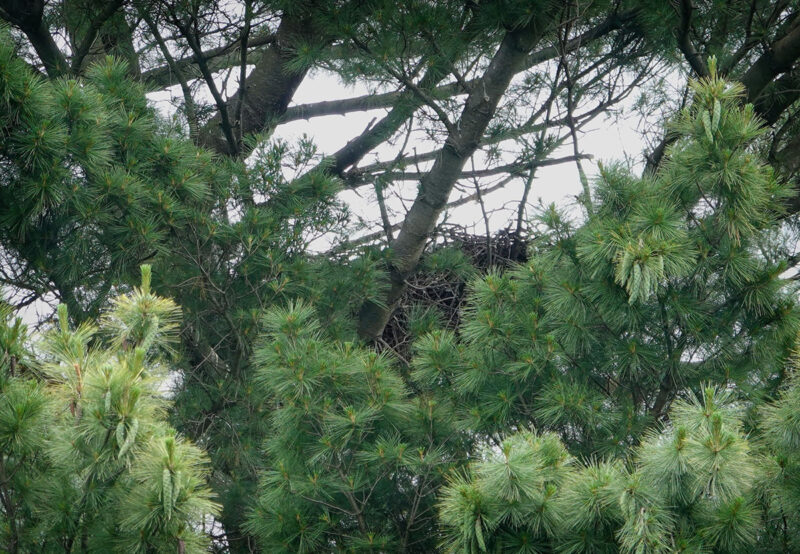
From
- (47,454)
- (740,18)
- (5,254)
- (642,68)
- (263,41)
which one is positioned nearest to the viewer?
(47,454)

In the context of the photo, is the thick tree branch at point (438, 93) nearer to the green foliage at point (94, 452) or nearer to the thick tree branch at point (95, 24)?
the thick tree branch at point (95, 24)

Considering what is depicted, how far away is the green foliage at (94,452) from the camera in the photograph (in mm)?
2930

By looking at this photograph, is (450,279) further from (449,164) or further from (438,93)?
(438,93)

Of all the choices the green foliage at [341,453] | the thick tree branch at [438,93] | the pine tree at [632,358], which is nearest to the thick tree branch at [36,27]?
the thick tree branch at [438,93]

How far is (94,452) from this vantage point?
9.80 ft

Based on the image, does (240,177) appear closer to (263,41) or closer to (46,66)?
(46,66)

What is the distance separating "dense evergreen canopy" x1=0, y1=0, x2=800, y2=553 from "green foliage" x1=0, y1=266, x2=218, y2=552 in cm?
1

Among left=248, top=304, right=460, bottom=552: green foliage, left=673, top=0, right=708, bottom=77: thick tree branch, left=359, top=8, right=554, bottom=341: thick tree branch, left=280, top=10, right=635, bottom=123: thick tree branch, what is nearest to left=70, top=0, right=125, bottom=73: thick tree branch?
left=280, top=10, right=635, bottom=123: thick tree branch

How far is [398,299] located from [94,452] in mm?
3809

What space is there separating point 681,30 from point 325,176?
6.51 ft

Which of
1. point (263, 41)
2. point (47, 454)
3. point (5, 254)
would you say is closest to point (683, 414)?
point (47, 454)

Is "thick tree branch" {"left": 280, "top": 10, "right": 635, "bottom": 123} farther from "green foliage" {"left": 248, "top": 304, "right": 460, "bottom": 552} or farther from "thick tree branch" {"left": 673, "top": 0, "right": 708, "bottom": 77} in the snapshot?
"green foliage" {"left": 248, "top": 304, "right": 460, "bottom": 552}

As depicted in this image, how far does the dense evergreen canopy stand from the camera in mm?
3178

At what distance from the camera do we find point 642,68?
254 inches
